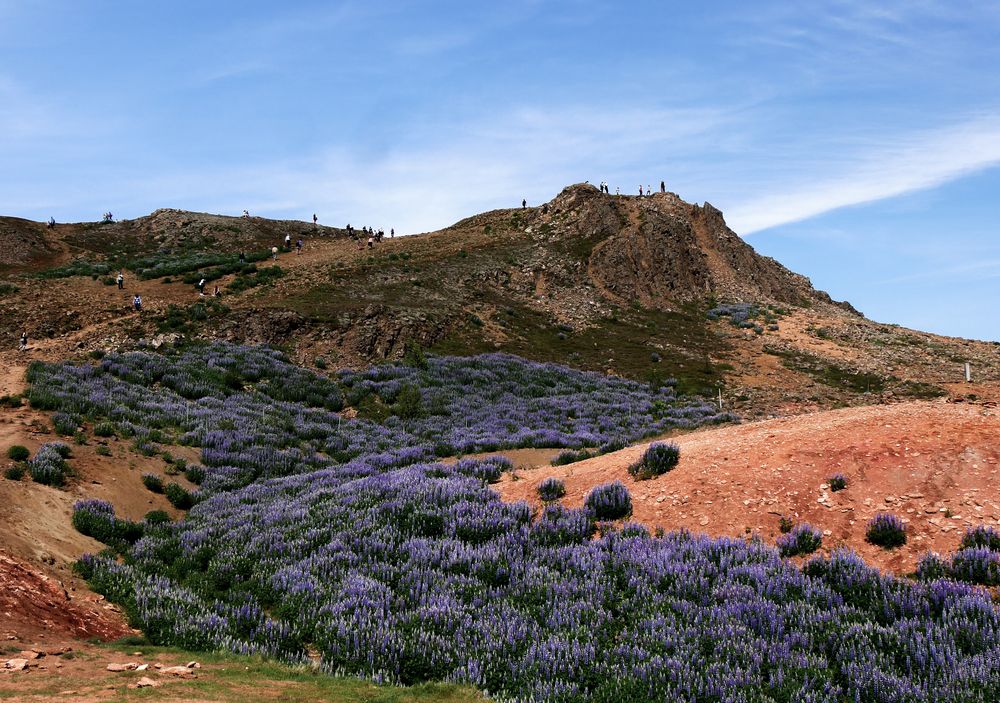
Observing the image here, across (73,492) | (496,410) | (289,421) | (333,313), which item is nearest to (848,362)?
(496,410)

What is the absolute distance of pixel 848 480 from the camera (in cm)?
1039

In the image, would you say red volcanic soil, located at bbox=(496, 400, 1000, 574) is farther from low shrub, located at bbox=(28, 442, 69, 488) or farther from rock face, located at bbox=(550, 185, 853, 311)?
rock face, located at bbox=(550, 185, 853, 311)

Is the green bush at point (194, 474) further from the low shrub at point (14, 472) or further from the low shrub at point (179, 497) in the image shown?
the low shrub at point (14, 472)

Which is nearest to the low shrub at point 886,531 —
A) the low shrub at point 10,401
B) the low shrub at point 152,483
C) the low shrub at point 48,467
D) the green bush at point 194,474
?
the low shrub at point 152,483

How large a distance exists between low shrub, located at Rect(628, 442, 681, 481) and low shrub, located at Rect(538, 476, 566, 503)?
1.48m

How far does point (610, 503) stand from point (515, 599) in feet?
10.3

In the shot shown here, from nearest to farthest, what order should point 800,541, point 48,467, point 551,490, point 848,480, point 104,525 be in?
1. point 800,541
2. point 848,480
3. point 551,490
4. point 104,525
5. point 48,467

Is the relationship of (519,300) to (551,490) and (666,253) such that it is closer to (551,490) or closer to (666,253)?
(666,253)

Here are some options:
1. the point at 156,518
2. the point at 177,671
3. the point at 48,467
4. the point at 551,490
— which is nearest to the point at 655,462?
the point at 551,490

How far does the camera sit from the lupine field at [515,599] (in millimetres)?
6434

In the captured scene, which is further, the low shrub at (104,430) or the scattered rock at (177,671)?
the low shrub at (104,430)

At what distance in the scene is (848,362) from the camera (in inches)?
1673

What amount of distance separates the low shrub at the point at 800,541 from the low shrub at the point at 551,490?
4033 millimetres

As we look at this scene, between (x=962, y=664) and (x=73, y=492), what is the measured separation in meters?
16.1
